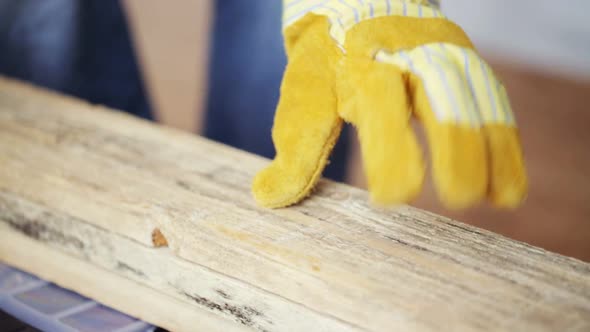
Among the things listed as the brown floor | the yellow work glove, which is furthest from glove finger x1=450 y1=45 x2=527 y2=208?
the brown floor

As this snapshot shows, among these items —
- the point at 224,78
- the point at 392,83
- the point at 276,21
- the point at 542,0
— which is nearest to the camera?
the point at 392,83

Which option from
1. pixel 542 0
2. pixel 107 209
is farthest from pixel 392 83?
pixel 542 0

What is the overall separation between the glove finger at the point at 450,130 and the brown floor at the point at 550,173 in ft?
3.69

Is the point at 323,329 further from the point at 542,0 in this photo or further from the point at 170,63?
the point at 542,0

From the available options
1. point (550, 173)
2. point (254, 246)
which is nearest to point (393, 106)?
point (254, 246)

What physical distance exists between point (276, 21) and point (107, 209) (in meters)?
0.50

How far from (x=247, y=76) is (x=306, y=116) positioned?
0.57m

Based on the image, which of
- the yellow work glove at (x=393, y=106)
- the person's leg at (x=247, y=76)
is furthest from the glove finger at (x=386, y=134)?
the person's leg at (x=247, y=76)

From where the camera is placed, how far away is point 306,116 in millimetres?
495

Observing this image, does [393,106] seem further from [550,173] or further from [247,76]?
[550,173]

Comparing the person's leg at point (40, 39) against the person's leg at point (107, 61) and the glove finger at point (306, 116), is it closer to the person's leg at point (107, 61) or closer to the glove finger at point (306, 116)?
the person's leg at point (107, 61)

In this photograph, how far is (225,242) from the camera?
51cm

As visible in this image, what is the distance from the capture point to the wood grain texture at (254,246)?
0.45 metres

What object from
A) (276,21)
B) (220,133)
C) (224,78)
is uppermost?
(276,21)
